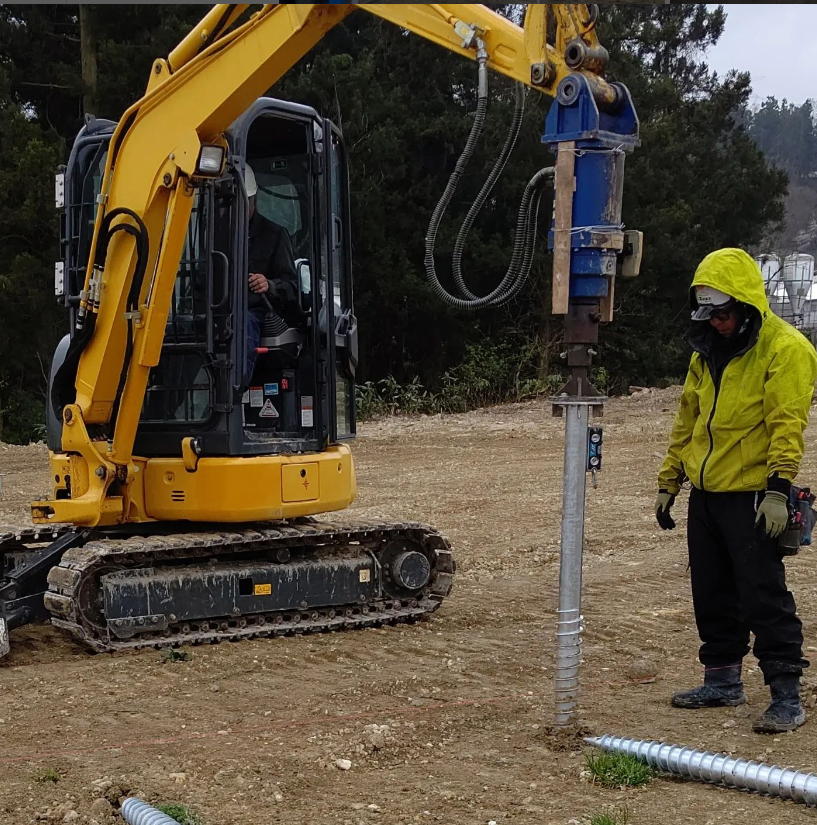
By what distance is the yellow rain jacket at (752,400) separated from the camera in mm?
4883

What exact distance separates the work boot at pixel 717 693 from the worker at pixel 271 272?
312cm

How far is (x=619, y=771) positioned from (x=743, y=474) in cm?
142

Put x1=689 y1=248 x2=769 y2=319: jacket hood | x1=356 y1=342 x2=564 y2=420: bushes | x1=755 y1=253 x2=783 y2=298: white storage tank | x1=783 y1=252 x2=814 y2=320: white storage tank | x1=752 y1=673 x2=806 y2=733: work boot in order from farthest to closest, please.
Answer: x1=783 y1=252 x2=814 y2=320: white storage tank < x1=755 y1=253 x2=783 y2=298: white storage tank < x1=356 y1=342 x2=564 y2=420: bushes < x1=689 y1=248 x2=769 y2=319: jacket hood < x1=752 y1=673 x2=806 y2=733: work boot

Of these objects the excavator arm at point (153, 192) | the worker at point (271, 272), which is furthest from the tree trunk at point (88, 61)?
the excavator arm at point (153, 192)

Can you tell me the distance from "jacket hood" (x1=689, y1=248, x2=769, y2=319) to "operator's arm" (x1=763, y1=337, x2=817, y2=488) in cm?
23

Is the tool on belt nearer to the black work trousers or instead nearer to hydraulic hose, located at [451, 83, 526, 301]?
the black work trousers

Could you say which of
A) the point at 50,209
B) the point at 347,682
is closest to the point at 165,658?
the point at 347,682

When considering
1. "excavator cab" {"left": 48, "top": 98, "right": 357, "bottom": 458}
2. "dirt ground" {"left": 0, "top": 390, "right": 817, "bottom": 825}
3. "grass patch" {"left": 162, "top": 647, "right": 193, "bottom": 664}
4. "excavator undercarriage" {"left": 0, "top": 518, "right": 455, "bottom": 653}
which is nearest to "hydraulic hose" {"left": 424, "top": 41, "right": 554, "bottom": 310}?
"excavator cab" {"left": 48, "top": 98, "right": 357, "bottom": 458}

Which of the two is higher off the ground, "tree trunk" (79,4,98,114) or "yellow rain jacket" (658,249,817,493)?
"tree trunk" (79,4,98,114)

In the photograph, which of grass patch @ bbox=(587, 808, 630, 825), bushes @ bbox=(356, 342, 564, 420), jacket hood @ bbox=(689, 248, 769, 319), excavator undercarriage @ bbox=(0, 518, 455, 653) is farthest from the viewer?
bushes @ bbox=(356, 342, 564, 420)

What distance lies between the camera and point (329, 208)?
7.23 metres

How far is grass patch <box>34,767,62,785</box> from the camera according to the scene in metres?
4.49

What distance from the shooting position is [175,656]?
6379mm

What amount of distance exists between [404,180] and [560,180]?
19.5 meters
